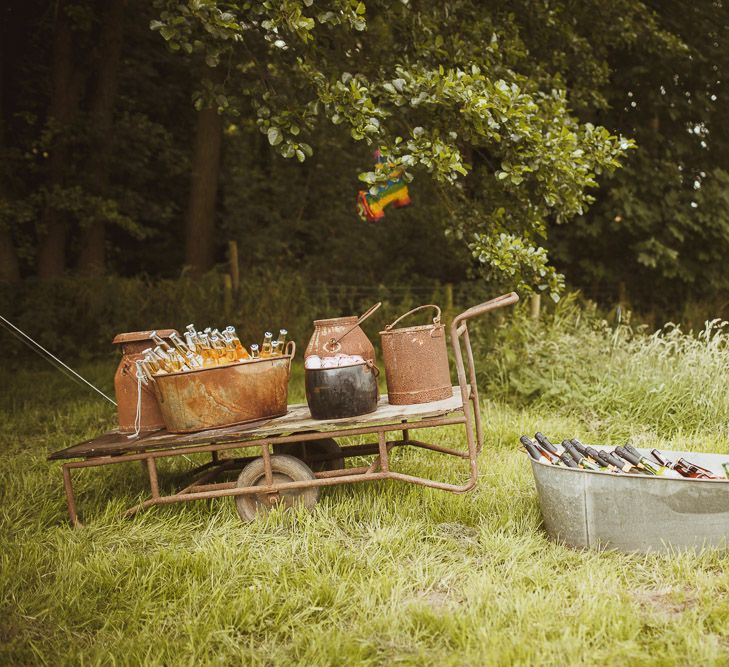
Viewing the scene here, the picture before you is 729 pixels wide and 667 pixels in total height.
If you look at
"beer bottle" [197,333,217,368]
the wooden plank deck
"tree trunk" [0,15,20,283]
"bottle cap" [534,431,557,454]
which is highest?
"tree trunk" [0,15,20,283]

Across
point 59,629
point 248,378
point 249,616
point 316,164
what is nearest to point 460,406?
point 248,378

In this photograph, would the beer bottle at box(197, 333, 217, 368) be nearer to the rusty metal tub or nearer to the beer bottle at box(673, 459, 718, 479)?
the rusty metal tub

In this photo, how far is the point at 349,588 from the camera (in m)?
2.58

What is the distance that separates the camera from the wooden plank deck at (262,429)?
3.05m

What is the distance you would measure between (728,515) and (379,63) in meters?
4.28

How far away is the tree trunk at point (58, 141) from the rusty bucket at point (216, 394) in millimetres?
8001

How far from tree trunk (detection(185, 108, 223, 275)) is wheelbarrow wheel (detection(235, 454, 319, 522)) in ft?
28.0

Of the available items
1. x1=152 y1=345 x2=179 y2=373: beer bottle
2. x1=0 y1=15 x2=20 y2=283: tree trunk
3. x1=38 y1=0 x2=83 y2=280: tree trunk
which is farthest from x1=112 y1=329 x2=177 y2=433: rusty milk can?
x1=38 y1=0 x2=83 y2=280: tree trunk

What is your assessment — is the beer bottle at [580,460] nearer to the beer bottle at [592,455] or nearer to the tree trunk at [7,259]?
the beer bottle at [592,455]

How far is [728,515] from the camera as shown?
263 centimetres

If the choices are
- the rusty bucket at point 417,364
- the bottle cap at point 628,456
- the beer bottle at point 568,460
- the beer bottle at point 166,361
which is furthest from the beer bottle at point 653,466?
the beer bottle at point 166,361

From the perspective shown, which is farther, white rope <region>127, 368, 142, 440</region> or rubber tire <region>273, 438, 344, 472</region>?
rubber tire <region>273, 438, 344, 472</region>

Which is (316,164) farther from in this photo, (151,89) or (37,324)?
(37,324)

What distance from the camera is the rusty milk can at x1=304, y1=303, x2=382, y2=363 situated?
10.7ft
